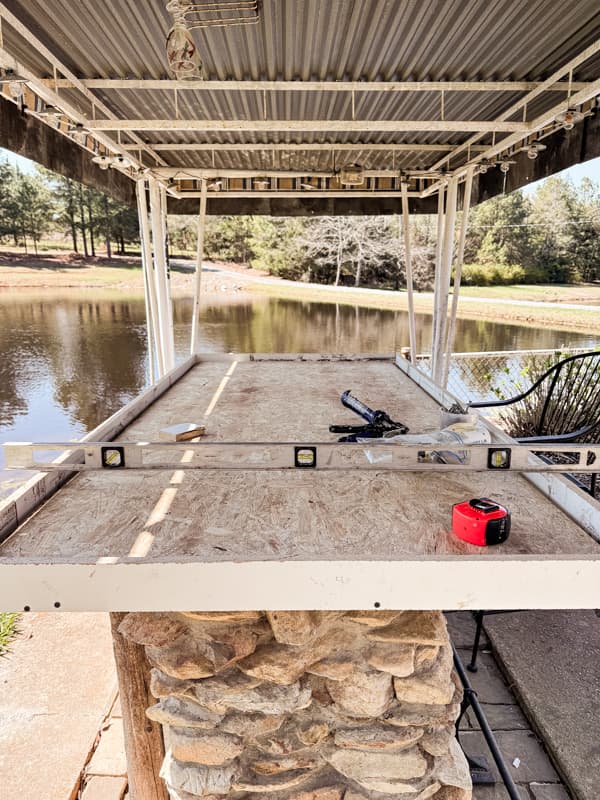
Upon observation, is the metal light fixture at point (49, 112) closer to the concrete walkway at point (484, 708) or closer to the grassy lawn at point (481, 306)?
the concrete walkway at point (484, 708)

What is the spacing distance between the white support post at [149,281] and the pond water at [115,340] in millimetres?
3741

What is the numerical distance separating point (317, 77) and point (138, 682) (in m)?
3.18

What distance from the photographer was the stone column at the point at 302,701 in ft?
5.78

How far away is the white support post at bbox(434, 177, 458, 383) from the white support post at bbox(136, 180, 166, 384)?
2.71 metres

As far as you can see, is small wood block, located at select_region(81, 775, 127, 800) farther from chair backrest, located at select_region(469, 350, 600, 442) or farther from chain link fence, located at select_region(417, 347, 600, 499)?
chain link fence, located at select_region(417, 347, 600, 499)

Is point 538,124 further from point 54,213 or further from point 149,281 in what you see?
point 54,213

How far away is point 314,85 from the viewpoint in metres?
3.23

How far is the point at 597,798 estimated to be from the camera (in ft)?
7.87

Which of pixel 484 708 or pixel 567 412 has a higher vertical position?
Result: pixel 567 412

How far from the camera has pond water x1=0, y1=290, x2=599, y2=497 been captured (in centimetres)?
1236

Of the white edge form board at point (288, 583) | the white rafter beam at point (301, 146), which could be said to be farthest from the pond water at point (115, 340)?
the white edge form board at point (288, 583)

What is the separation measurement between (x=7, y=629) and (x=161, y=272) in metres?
3.37

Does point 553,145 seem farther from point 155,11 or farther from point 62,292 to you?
point 62,292

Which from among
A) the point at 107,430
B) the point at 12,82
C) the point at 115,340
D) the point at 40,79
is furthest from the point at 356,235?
the point at 107,430
